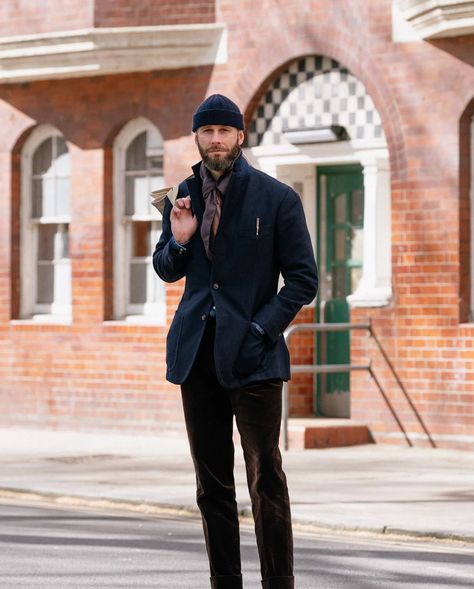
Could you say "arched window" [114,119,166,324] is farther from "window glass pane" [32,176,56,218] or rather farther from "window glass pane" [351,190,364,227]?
"window glass pane" [351,190,364,227]

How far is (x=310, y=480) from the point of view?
1259 cm

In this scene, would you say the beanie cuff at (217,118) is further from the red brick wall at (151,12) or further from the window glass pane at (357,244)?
the red brick wall at (151,12)

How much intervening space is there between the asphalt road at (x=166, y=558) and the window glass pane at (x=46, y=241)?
801 cm

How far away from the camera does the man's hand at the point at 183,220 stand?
6.41 m

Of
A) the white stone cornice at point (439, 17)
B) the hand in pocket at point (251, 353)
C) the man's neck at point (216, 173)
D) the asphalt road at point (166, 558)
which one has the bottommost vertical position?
the asphalt road at point (166, 558)

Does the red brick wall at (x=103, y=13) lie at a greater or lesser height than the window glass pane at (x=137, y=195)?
greater

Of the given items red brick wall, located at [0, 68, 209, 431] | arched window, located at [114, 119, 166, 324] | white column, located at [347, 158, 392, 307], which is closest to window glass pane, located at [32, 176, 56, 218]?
red brick wall, located at [0, 68, 209, 431]

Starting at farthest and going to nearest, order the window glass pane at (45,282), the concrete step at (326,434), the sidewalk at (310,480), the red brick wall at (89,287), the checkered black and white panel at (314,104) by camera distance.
→ 1. the window glass pane at (45,282)
2. the red brick wall at (89,287)
3. the checkered black and white panel at (314,104)
4. the concrete step at (326,434)
5. the sidewalk at (310,480)

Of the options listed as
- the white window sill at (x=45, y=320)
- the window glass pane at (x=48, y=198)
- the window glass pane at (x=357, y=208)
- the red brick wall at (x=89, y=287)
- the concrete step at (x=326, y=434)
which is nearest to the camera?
the concrete step at (x=326, y=434)

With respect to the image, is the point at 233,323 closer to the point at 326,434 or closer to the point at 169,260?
the point at 169,260

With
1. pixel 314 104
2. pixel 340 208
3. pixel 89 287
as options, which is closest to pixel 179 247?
pixel 314 104

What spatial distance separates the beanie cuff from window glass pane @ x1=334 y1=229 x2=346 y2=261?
10339mm

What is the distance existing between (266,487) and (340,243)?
1052 cm

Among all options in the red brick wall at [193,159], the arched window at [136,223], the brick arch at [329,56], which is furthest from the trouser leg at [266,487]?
the arched window at [136,223]
